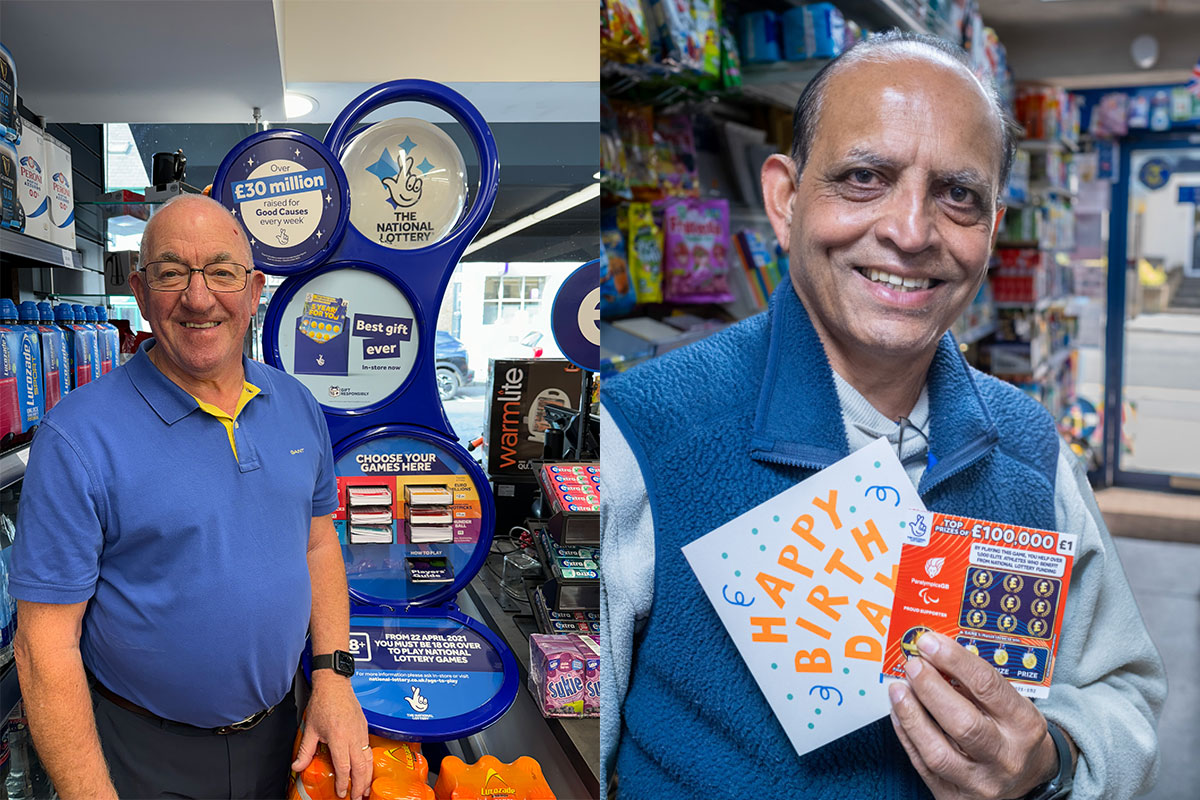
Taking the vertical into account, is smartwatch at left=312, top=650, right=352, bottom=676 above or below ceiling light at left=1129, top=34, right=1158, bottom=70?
below

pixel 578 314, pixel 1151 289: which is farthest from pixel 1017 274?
pixel 578 314

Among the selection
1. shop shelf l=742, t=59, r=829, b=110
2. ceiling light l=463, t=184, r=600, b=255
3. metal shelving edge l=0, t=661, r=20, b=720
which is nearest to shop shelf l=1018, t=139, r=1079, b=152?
shop shelf l=742, t=59, r=829, b=110

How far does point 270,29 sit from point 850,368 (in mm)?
1216

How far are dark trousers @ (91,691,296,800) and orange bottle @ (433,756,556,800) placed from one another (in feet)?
1.00

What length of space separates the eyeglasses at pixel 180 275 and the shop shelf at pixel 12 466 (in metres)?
0.36

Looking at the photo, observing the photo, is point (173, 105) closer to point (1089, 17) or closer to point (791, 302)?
point (791, 302)

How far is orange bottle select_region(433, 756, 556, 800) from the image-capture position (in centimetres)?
189

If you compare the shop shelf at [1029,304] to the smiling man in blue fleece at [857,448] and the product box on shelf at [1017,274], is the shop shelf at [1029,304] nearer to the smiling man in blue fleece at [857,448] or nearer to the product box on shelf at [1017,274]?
the product box on shelf at [1017,274]

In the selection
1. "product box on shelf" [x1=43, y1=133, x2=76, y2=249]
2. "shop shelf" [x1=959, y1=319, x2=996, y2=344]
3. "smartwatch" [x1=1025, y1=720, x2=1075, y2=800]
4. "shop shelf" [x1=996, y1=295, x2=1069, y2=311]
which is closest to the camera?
"smartwatch" [x1=1025, y1=720, x2=1075, y2=800]

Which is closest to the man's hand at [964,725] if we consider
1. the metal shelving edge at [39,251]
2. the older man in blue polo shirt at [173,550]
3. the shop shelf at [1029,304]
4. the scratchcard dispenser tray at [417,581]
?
the scratchcard dispenser tray at [417,581]

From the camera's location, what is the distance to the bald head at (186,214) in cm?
162

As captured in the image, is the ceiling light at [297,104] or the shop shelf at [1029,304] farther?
the shop shelf at [1029,304]

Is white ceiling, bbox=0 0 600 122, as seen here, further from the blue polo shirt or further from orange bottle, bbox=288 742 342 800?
orange bottle, bbox=288 742 342 800

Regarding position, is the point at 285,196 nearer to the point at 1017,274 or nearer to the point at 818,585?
the point at 818,585
